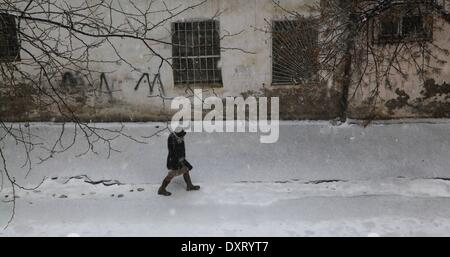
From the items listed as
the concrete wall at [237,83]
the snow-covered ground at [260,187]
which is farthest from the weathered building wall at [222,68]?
the snow-covered ground at [260,187]

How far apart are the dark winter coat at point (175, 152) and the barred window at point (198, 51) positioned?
321cm

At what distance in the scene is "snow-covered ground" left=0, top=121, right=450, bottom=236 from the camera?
8.29m

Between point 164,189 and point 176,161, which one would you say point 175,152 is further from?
point 164,189

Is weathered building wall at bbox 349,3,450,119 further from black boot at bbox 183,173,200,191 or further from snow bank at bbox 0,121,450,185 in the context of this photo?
black boot at bbox 183,173,200,191

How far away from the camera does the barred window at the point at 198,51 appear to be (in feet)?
39.3

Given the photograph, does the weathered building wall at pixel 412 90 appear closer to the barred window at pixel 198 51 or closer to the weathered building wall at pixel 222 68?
the weathered building wall at pixel 222 68

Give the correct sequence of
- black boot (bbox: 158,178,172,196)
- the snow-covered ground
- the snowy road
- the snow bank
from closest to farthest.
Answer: the snowy road → the snow-covered ground → black boot (bbox: 158,178,172,196) → the snow bank

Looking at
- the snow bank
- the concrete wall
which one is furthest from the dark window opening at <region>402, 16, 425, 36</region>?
the snow bank

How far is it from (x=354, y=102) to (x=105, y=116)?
6.25 m

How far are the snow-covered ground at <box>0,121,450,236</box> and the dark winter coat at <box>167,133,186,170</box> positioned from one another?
2.00ft

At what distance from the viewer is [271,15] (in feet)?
38.3

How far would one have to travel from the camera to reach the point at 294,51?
11727mm

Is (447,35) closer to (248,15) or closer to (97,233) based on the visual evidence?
(248,15)
